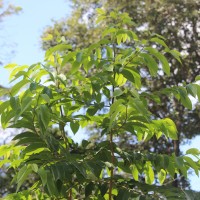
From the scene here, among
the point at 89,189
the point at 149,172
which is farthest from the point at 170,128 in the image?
the point at 89,189

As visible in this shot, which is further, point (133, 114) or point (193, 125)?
point (193, 125)

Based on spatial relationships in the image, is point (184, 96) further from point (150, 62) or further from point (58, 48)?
point (58, 48)

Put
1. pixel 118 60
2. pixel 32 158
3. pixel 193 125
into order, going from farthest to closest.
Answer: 1. pixel 193 125
2. pixel 118 60
3. pixel 32 158

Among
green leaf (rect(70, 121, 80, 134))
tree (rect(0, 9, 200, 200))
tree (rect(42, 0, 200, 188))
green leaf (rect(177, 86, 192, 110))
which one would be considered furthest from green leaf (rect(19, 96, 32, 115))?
tree (rect(42, 0, 200, 188))

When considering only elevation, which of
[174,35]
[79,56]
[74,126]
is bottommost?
[74,126]

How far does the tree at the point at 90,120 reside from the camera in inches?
48.2

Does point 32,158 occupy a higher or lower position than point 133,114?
lower

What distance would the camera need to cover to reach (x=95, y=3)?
10.8m

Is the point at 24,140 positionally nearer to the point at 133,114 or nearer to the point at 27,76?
the point at 27,76

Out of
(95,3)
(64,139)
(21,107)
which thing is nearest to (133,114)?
(64,139)

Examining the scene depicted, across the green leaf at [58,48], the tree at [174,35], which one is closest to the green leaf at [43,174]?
the green leaf at [58,48]

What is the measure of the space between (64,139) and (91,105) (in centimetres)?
15

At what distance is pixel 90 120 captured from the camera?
4.75ft

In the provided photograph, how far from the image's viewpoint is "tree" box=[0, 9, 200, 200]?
1225mm
